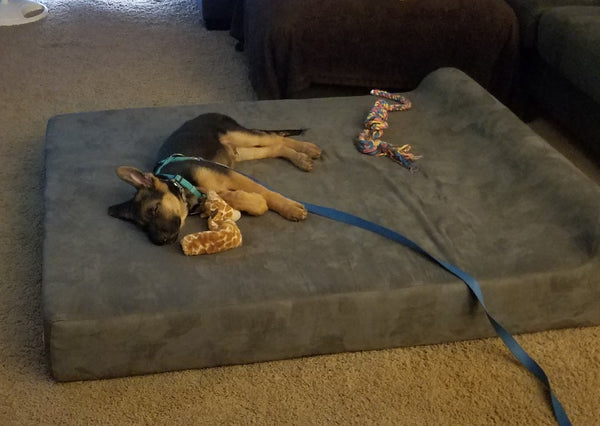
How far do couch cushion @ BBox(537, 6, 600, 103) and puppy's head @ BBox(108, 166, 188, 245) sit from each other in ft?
5.89

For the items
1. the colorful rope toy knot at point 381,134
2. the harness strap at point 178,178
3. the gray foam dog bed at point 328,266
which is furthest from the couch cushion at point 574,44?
the harness strap at point 178,178

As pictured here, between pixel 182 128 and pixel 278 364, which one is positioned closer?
pixel 278 364

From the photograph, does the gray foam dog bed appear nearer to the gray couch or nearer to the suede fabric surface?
the gray couch

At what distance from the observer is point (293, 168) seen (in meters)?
2.51

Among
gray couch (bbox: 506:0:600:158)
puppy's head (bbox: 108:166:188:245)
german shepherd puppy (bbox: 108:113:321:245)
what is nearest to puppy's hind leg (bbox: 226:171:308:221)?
german shepherd puppy (bbox: 108:113:321:245)

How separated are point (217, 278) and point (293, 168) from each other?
0.70 meters

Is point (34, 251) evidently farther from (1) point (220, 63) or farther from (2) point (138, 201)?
(1) point (220, 63)

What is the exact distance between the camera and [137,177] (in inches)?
83.2

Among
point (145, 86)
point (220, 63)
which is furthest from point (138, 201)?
point (220, 63)

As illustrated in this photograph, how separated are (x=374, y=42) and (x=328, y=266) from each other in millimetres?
1558

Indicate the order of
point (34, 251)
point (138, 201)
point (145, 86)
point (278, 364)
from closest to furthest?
point (278, 364) → point (138, 201) → point (34, 251) → point (145, 86)

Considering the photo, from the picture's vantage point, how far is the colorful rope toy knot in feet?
8.41

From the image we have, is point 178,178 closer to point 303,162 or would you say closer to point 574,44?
point 303,162

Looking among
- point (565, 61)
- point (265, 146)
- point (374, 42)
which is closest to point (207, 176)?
point (265, 146)
